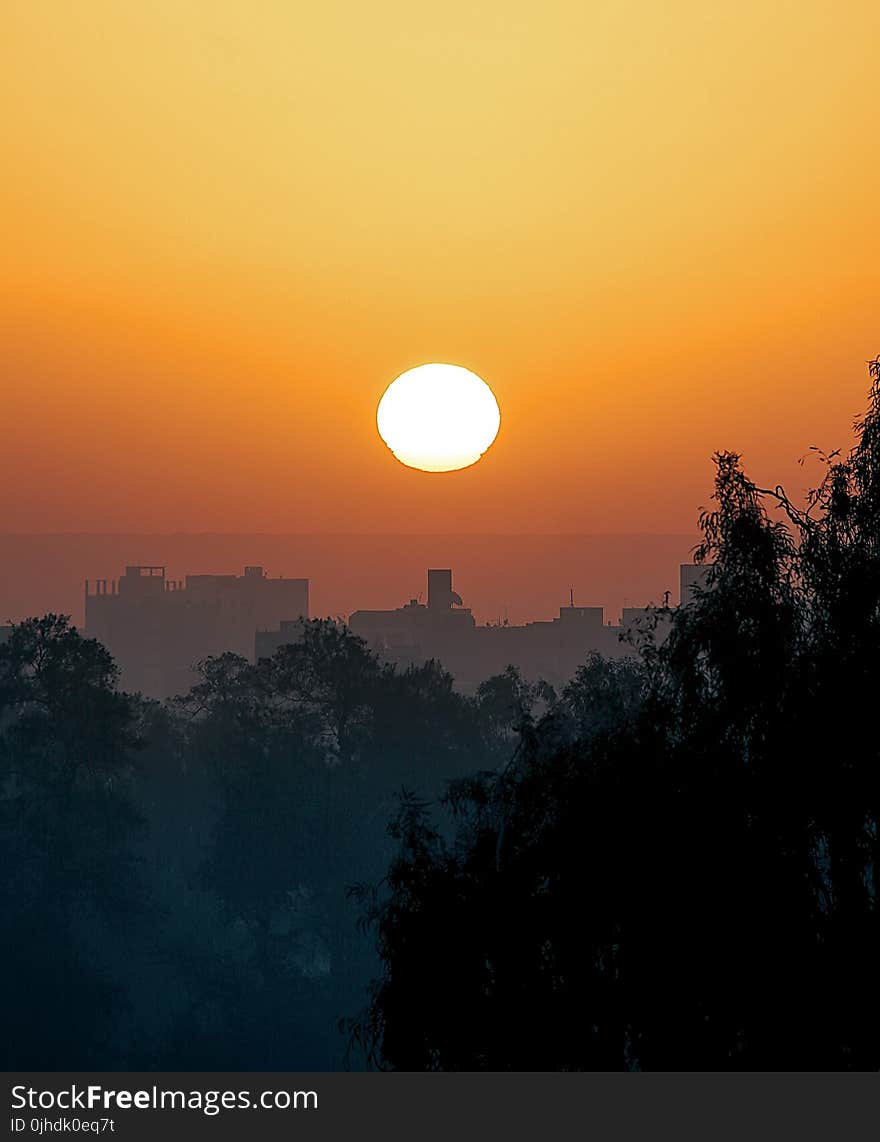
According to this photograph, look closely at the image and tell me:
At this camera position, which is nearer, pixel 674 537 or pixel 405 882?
pixel 405 882

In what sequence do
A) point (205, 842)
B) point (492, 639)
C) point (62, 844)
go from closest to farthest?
1. point (62, 844)
2. point (205, 842)
3. point (492, 639)

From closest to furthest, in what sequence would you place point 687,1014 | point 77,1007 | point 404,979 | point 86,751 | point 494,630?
point 687,1014 < point 404,979 < point 77,1007 < point 86,751 < point 494,630

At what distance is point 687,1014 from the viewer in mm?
15406

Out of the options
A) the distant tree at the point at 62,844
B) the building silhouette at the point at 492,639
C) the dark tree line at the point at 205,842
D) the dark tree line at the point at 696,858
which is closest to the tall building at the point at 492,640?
the building silhouette at the point at 492,639

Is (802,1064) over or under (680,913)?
under

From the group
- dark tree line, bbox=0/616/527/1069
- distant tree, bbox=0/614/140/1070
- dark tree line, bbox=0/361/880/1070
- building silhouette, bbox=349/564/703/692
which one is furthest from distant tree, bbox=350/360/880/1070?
building silhouette, bbox=349/564/703/692

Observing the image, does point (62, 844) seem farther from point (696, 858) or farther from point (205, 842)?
point (696, 858)

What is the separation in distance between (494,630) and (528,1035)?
163959 mm

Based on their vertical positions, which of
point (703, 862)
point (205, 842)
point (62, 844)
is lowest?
point (703, 862)

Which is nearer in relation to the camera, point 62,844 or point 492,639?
point 62,844

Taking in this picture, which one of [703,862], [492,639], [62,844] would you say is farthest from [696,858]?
[492,639]
